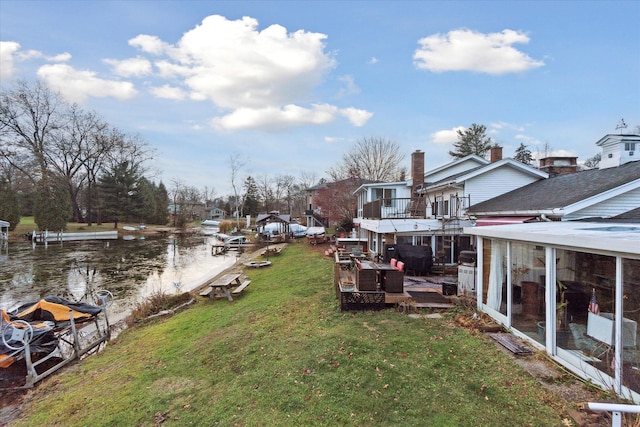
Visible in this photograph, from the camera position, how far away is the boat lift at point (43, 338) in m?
7.99

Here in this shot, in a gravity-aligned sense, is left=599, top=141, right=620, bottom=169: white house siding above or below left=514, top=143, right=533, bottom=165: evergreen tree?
below

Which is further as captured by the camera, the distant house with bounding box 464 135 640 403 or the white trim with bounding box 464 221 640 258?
the distant house with bounding box 464 135 640 403

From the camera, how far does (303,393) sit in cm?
521

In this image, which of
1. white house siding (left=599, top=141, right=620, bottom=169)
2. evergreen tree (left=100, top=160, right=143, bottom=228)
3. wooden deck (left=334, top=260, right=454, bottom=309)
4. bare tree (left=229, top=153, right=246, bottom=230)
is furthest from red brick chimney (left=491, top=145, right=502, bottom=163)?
evergreen tree (left=100, top=160, right=143, bottom=228)

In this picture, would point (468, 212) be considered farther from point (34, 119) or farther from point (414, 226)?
point (34, 119)

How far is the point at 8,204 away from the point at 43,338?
44.6 m

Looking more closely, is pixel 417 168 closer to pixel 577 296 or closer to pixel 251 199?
pixel 577 296

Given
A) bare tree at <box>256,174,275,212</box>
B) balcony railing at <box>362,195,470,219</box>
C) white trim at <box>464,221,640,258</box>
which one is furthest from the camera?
bare tree at <box>256,174,275,212</box>

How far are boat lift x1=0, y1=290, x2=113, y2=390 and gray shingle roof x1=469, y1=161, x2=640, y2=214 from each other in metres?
15.5

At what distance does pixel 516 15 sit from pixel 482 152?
3616 centimetres

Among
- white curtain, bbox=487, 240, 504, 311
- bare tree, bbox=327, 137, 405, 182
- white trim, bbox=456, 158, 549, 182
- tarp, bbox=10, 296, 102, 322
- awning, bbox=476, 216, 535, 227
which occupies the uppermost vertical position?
bare tree, bbox=327, 137, 405, 182

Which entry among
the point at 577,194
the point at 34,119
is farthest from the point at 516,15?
the point at 34,119

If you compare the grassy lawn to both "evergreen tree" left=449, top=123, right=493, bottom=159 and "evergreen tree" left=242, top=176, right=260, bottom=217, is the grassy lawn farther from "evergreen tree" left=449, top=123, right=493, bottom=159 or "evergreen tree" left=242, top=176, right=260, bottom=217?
"evergreen tree" left=242, top=176, right=260, bottom=217

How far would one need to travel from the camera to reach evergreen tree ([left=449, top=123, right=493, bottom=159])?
4844 centimetres
